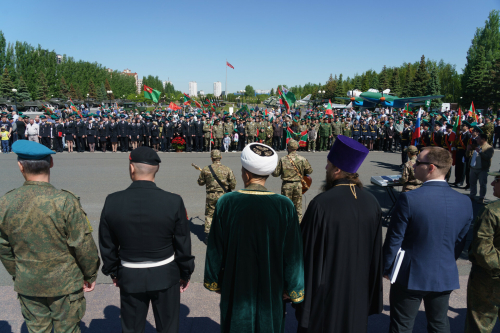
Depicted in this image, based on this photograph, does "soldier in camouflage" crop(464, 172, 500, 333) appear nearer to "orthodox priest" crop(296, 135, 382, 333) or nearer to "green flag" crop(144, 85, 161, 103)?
"orthodox priest" crop(296, 135, 382, 333)

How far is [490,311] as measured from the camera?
108 inches

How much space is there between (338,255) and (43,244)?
2.23 m

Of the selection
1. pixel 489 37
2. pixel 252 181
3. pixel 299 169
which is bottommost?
pixel 299 169

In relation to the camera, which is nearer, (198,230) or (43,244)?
(43,244)

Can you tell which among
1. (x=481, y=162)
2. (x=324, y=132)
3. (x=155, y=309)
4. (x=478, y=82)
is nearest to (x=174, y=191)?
(x=155, y=309)

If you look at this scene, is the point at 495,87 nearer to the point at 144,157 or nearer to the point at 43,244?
the point at 144,157

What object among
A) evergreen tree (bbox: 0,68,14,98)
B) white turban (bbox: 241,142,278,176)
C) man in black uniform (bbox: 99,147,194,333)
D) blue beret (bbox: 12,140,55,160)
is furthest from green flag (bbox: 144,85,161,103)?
evergreen tree (bbox: 0,68,14,98)

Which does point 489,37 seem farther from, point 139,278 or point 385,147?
point 139,278

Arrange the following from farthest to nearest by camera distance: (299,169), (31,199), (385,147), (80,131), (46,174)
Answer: (385,147)
(80,131)
(299,169)
(46,174)
(31,199)

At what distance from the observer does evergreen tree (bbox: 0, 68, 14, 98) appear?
56294 millimetres

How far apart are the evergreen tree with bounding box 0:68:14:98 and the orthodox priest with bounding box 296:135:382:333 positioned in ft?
230

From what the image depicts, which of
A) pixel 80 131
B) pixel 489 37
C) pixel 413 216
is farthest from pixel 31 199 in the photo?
pixel 489 37

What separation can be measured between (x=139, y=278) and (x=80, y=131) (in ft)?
55.3

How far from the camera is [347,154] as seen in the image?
251 cm
